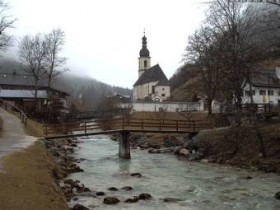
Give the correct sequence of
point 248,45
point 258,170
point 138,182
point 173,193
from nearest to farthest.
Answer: point 173,193 < point 138,182 < point 258,170 < point 248,45

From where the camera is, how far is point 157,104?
8400 cm

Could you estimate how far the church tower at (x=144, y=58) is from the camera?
4860 inches

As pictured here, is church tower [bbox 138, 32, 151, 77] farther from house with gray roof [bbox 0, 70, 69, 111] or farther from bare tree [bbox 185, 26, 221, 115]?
bare tree [bbox 185, 26, 221, 115]

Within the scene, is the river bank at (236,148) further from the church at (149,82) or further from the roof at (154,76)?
the roof at (154,76)

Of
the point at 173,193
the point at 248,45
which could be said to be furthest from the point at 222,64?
the point at 173,193

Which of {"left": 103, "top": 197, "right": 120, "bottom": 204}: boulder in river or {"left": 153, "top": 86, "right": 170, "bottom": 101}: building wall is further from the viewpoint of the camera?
{"left": 153, "top": 86, "right": 170, "bottom": 101}: building wall

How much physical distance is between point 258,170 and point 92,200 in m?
14.7

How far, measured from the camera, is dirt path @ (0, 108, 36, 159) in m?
24.6

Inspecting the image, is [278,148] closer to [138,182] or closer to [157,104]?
[138,182]

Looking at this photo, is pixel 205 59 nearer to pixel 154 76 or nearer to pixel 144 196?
pixel 144 196

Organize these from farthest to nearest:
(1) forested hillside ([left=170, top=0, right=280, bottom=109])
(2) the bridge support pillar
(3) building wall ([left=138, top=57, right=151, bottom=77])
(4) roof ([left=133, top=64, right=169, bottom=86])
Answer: (3) building wall ([left=138, top=57, right=151, bottom=77]), (4) roof ([left=133, top=64, right=169, bottom=86]), (2) the bridge support pillar, (1) forested hillside ([left=170, top=0, right=280, bottom=109])

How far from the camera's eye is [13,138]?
102 feet

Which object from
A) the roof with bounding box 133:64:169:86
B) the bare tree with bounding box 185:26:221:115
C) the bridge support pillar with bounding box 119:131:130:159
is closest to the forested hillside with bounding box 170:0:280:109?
the bare tree with bounding box 185:26:221:115

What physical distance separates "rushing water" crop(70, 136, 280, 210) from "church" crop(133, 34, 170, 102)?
6269 cm
